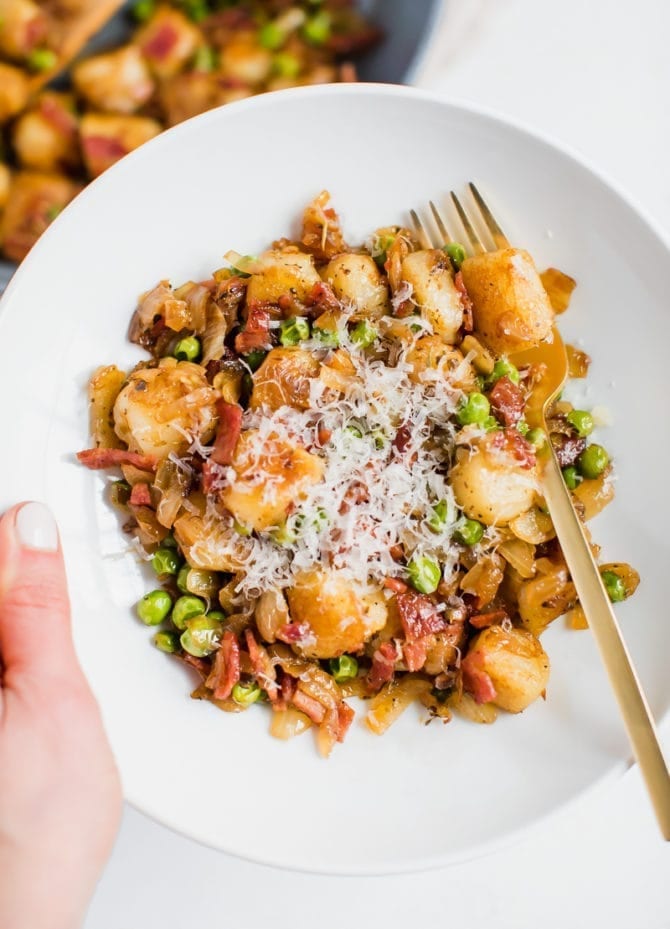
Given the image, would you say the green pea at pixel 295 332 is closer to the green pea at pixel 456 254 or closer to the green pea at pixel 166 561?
the green pea at pixel 456 254

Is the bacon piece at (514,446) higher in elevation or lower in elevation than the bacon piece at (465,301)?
lower

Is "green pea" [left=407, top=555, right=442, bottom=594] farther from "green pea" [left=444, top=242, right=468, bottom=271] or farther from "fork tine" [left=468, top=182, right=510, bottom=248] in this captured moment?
"fork tine" [left=468, top=182, right=510, bottom=248]

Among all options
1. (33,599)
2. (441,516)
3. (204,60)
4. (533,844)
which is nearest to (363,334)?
(441,516)

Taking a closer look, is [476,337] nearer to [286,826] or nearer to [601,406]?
[601,406]

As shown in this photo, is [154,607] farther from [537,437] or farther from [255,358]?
[537,437]

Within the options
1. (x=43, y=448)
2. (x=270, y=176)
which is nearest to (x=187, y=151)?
(x=270, y=176)

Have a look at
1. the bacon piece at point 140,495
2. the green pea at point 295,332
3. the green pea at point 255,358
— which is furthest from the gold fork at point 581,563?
the bacon piece at point 140,495
